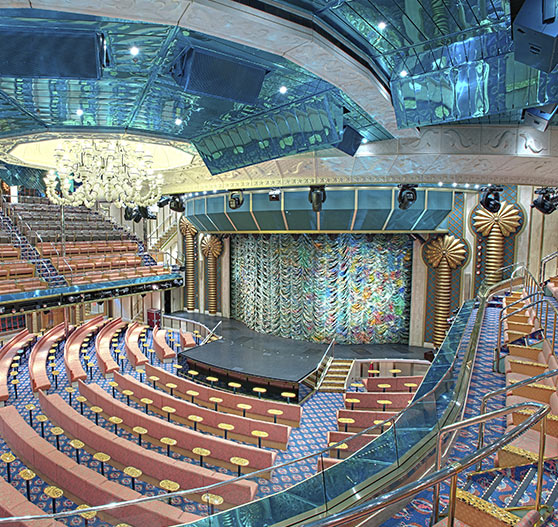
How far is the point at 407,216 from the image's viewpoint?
12.7 m

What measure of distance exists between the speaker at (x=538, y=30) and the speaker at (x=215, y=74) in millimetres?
2932

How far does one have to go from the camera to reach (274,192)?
11.6 metres

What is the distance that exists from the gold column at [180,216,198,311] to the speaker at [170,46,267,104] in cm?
1534

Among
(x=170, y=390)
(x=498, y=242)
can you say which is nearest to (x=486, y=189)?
(x=498, y=242)

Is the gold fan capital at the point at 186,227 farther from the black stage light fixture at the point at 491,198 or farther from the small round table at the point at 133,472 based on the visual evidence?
the small round table at the point at 133,472

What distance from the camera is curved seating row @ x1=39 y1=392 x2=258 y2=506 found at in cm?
417

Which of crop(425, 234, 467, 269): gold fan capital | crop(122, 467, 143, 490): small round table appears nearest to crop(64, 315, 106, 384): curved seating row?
crop(122, 467, 143, 490): small round table

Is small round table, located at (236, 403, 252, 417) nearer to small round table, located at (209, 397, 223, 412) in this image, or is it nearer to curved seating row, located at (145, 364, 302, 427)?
curved seating row, located at (145, 364, 302, 427)

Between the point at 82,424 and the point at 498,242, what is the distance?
523 inches

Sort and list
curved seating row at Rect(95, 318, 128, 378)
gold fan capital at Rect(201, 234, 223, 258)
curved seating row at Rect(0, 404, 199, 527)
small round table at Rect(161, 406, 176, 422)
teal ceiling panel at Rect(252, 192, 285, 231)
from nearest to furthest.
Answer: curved seating row at Rect(0, 404, 199, 527) → small round table at Rect(161, 406, 176, 422) → curved seating row at Rect(95, 318, 128, 378) → teal ceiling panel at Rect(252, 192, 285, 231) → gold fan capital at Rect(201, 234, 223, 258)

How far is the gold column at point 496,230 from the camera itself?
13.1m

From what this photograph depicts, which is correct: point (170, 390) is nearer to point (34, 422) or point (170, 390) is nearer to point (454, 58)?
point (34, 422)

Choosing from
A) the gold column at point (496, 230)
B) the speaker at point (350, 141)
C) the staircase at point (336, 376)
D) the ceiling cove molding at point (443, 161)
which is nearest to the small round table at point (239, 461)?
the staircase at point (336, 376)

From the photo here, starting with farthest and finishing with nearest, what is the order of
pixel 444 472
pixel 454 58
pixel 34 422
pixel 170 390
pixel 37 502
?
1. pixel 170 390
2. pixel 34 422
3. pixel 37 502
4. pixel 454 58
5. pixel 444 472
